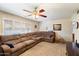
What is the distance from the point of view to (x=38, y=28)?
7.13ft

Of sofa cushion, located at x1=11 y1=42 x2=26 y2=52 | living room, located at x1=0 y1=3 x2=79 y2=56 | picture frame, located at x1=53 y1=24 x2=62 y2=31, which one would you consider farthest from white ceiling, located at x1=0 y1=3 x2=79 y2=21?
sofa cushion, located at x1=11 y1=42 x2=26 y2=52

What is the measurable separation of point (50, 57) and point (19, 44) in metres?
0.63

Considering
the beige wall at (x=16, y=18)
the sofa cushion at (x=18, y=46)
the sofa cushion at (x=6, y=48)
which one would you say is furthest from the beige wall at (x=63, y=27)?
the sofa cushion at (x=6, y=48)

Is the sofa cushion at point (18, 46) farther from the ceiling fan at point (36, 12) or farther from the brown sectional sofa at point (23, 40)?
the ceiling fan at point (36, 12)

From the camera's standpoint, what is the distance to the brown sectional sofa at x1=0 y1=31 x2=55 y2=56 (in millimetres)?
1980

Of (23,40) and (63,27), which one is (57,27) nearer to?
(63,27)

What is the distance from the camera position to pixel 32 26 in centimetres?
217

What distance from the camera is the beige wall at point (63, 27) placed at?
2098mm

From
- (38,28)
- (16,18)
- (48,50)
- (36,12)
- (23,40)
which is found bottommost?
(48,50)

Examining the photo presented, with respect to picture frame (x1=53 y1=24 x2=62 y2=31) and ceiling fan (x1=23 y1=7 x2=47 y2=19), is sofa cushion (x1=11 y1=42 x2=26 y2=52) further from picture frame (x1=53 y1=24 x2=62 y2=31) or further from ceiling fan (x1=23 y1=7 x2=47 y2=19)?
picture frame (x1=53 y1=24 x2=62 y2=31)

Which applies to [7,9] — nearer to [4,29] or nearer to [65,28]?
[4,29]

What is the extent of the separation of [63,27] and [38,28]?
1.58ft

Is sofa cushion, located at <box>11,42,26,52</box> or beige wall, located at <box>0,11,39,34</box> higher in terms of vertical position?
beige wall, located at <box>0,11,39,34</box>

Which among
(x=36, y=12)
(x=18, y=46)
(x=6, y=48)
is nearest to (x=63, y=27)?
(x=36, y=12)
